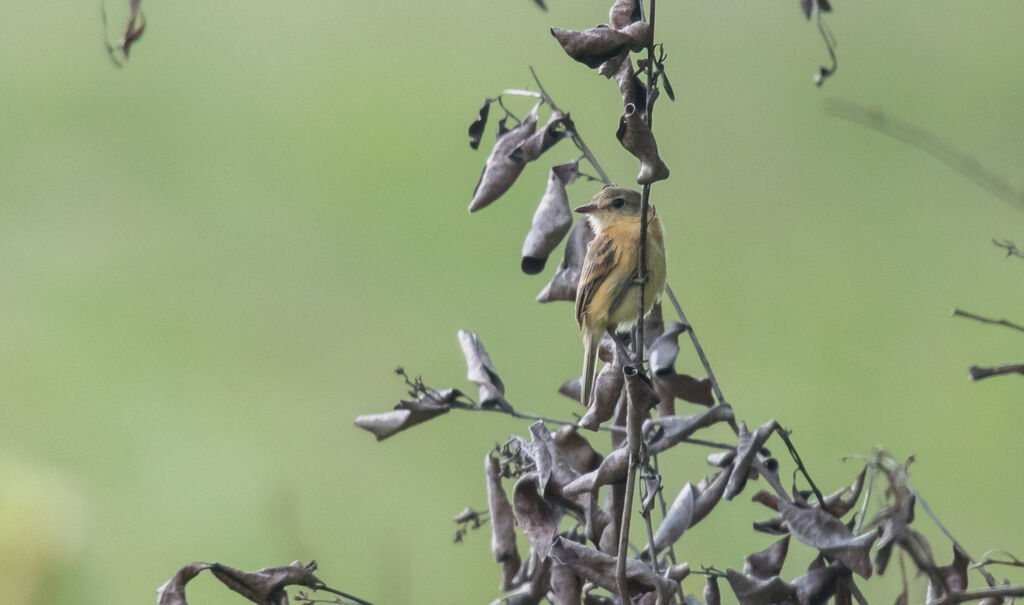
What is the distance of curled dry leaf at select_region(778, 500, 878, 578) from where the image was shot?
4.32 ft

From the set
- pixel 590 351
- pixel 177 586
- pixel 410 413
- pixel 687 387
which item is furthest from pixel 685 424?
pixel 590 351

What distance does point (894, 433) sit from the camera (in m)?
4.50

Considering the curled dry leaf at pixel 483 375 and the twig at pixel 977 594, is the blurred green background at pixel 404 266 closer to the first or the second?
the curled dry leaf at pixel 483 375

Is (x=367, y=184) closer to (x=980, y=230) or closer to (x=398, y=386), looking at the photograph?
(x=398, y=386)

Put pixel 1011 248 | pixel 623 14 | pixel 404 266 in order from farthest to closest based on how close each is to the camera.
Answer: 1. pixel 404 266
2. pixel 1011 248
3. pixel 623 14

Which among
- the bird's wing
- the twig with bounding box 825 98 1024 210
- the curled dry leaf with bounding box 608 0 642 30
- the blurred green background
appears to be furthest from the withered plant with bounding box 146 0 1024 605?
the blurred green background

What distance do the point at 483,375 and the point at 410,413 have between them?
13 cm

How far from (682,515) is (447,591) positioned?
113 inches

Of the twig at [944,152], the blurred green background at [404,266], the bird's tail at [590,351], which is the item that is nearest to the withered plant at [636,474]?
the twig at [944,152]

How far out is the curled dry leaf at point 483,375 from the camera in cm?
169

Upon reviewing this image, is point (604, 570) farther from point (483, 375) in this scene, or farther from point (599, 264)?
point (599, 264)

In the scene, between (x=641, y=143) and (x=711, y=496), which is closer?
(x=641, y=143)

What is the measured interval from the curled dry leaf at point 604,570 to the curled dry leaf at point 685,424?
0.68 ft

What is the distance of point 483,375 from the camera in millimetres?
1749
